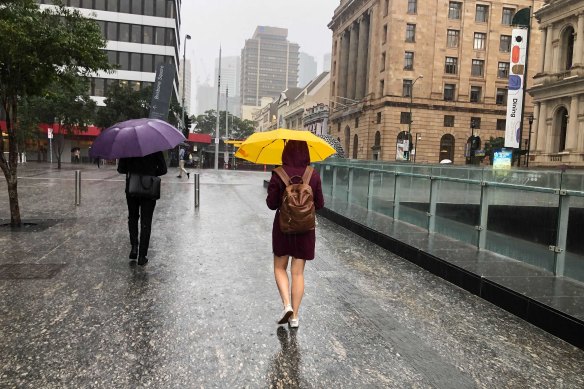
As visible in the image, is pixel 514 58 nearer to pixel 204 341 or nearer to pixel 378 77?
pixel 378 77

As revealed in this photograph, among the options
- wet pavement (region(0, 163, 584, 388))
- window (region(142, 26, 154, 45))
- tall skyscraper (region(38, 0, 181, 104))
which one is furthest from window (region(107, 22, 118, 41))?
wet pavement (region(0, 163, 584, 388))

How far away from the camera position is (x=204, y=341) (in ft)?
12.8

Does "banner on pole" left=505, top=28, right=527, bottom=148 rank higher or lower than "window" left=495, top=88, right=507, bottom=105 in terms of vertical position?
lower

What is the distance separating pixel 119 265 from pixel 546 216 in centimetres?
588

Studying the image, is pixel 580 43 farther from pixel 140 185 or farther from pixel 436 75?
pixel 140 185

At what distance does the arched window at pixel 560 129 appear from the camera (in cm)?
4253

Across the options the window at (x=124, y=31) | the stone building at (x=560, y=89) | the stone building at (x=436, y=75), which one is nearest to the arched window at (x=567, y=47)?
the stone building at (x=560, y=89)

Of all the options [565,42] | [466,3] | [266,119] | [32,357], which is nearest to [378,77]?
[466,3]

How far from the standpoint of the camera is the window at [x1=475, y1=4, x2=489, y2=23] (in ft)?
195

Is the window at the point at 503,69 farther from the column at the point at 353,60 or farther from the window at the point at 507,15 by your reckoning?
the column at the point at 353,60

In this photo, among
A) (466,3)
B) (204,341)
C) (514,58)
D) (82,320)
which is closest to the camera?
(204,341)

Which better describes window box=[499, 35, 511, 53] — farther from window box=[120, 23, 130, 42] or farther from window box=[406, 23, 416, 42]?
window box=[120, 23, 130, 42]

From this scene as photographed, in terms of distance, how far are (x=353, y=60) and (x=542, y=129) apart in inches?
1388

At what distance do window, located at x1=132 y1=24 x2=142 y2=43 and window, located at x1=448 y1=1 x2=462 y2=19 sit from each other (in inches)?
1479
